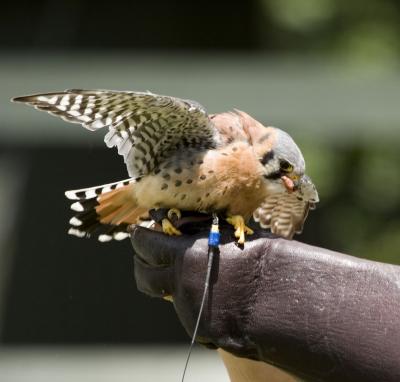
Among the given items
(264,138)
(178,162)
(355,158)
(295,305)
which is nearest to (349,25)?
(355,158)

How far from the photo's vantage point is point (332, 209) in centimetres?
682

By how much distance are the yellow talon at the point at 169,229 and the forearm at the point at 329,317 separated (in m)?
0.38

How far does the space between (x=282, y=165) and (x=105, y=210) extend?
1.84 feet

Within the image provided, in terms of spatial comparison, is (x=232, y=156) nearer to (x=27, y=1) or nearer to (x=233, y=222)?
(x=233, y=222)

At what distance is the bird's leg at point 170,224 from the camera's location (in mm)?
2523

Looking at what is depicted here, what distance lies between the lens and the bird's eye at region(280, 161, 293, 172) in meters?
2.85

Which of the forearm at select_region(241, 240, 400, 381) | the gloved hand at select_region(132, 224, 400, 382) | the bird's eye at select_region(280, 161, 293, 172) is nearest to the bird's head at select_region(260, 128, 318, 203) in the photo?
the bird's eye at select_region(280, 161, 293, 172)

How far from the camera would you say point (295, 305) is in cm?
213

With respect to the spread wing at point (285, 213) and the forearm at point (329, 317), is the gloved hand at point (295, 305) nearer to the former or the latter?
the forearm at point (329, 317)

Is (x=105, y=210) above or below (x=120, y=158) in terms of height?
above

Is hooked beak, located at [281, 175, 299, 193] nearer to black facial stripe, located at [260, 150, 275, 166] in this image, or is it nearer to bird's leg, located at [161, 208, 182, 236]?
black facial stripe, located at [260, 150, 275, 166]

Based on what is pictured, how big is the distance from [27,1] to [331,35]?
10.2 ft

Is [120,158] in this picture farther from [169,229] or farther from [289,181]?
[169,229]

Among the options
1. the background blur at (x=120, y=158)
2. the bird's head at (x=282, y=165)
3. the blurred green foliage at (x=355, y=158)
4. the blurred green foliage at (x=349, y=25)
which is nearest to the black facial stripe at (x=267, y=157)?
the bird's head at (x=282, y=165)
